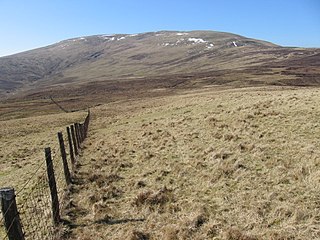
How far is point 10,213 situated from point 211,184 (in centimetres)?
709

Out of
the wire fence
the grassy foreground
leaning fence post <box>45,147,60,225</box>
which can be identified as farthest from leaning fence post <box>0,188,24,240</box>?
leaning fence post <box>45,147,60,225</box>

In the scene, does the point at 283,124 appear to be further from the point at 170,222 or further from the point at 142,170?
the point at 170,222

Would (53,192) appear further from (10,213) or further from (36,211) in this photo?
(10,213)

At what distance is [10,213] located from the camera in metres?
6.00

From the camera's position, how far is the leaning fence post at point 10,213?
5930 mm

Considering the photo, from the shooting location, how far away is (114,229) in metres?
8.82

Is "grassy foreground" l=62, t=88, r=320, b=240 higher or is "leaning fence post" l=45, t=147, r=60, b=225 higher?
"leaning fence post" l=45, t=147, r=60, b=225

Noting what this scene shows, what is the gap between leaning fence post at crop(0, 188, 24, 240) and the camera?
5930mm

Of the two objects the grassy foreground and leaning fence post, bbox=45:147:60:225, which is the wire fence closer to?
leaning fence post, bbox=45:147:60:225

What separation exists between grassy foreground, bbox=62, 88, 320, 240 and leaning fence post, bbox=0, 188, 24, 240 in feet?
8.38

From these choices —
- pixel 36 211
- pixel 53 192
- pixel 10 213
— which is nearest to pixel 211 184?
pixel 53 192

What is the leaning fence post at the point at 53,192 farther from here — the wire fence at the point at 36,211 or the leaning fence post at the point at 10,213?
the leaning fence post at the point at 10,213

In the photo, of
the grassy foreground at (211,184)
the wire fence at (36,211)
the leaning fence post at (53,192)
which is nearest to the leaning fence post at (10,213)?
the wire fence at (36,211)

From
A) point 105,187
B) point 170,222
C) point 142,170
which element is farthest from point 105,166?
point 170,222
